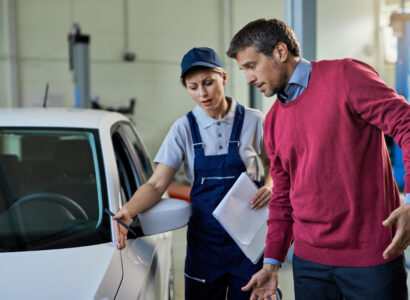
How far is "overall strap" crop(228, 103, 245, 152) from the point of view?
182 cm

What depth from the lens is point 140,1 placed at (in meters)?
9.69

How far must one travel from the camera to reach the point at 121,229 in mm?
1524

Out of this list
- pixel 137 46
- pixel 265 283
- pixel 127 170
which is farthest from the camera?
pixel 137 46

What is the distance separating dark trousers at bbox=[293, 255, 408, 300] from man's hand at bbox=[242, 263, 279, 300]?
0.34 ft

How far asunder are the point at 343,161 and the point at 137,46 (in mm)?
9083

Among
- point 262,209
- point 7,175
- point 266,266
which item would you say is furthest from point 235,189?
point 7,175

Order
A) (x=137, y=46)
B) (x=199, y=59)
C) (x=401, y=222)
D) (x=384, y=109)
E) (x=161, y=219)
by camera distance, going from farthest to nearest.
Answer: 1. (x=137, y=46)
2. (x=199, y=59)
3. (x=161, y=219)
4. (x=384, y=109)
5. (x=401, y=222)

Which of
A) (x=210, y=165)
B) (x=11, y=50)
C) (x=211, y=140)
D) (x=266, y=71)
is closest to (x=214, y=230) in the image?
(x=210, y=165)

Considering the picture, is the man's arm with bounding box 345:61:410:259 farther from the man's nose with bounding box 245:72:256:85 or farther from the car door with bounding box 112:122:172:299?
the car door with bounding box 112:122:172:299

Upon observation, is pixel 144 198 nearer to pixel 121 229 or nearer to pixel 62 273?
pixel 121 229

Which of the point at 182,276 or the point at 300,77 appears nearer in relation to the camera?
the point at 300,77

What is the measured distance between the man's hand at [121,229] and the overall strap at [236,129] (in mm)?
516

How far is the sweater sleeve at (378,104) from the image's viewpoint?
110cm

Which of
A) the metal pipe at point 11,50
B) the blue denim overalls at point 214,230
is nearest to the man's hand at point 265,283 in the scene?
the blue denim overalls at point 214,230
